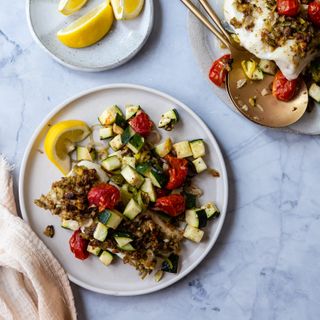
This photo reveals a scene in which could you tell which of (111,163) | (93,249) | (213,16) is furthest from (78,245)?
(213,16)

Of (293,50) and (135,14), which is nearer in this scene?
(293,50)

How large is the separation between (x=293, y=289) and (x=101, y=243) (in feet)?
2.53

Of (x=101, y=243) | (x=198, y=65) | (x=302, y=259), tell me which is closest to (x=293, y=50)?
(x=198, y=65)

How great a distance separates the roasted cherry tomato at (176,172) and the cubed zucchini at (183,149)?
0.02 metres

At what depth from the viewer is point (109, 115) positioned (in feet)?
7.50

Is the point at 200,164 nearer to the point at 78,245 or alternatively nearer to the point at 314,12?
the point at 78,245

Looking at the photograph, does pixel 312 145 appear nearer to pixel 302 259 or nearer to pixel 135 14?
pixel 302 259

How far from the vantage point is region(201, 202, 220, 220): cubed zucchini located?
7.38ft

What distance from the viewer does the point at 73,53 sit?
2.34 metres

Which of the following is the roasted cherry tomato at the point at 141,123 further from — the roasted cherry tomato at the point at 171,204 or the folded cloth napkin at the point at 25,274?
the folded cloth napkin at the point at 25,274

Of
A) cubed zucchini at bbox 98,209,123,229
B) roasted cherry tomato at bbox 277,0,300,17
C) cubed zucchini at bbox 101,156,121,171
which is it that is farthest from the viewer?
cubed zucchini at bbox 101,156,121,171

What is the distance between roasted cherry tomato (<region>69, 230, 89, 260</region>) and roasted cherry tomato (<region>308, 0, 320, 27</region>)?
1.16 meters

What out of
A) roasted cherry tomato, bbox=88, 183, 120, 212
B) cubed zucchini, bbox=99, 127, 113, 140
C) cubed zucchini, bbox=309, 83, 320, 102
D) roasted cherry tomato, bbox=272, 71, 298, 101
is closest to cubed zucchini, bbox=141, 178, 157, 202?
roasted cherry tomato, bbox=88, 183, 120, 212

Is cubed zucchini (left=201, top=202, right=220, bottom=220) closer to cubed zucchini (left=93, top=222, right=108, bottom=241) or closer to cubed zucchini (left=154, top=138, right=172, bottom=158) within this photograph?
cubed zucchini (left=154, top=138, right=172, bottom=158)
